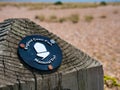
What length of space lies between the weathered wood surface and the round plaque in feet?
0.17

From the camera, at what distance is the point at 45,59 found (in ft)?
10.8

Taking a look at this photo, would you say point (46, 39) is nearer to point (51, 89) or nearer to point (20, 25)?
point (20, 25)

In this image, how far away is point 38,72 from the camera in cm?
316

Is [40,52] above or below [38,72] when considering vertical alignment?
above

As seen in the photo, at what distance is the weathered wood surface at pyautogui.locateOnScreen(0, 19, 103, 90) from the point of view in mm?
3055

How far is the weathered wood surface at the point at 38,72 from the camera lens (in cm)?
305

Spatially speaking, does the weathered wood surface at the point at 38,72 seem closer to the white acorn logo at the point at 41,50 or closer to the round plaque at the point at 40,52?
the round plaque at the point at 40,52

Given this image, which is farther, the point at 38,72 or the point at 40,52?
the point at 40,52

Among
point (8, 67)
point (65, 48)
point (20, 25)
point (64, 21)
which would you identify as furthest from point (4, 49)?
point (64, 21)

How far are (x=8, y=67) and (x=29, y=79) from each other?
0.22 meters

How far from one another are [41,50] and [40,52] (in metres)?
0.03

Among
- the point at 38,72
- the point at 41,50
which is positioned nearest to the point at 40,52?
the point at 41,50

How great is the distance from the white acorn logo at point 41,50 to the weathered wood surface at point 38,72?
0.57ft

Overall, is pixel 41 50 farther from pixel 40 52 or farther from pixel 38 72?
pixel 38 72
